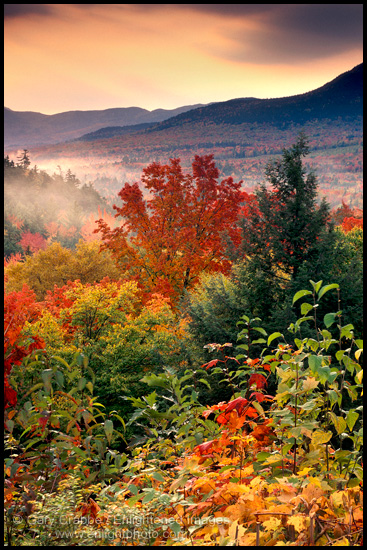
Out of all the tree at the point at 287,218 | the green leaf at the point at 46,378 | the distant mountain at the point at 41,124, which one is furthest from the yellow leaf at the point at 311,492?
the tree at the point at 287,218

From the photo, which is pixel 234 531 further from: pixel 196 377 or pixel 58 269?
pixel 58 269

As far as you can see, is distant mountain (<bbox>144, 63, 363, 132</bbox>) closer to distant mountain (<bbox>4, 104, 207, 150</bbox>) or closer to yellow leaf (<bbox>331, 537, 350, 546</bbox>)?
distant mountain (<bbox>4, 104, 207, 150</bbox>)

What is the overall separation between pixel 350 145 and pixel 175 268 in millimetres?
24492

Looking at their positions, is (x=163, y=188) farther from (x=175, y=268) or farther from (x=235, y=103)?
(x=235, y=103)

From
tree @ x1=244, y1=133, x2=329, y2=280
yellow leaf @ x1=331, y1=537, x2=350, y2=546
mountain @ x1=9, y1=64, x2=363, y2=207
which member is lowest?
yellow leaf @ x1=331, y1=537, x2=350, y2=546

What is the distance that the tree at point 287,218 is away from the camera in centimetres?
1180

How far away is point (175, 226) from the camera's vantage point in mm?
19922

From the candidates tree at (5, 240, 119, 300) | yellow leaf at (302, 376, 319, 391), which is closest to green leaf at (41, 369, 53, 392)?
yellow leaf at (302, 376, 319, 391)

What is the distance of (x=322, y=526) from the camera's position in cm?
221

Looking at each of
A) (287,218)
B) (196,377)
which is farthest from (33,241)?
(196,377)

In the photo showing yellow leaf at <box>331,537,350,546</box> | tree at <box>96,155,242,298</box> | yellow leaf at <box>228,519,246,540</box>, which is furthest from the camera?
tree at <box>96,155,242,298</box>

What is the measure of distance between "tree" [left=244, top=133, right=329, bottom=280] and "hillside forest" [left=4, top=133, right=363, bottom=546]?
0.06 metres

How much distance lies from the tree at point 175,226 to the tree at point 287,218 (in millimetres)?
6427

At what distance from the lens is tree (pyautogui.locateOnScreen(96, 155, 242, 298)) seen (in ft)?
62.7
